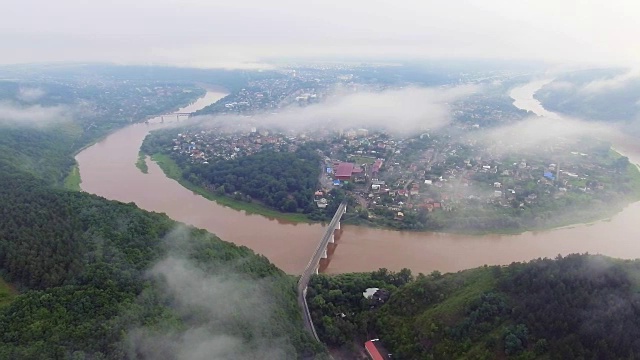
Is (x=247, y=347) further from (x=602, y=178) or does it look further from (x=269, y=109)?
(x=269, y=109)

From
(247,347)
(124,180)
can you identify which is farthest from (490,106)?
(247,347)

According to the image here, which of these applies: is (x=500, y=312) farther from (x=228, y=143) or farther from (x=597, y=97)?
(x=597, y=97)

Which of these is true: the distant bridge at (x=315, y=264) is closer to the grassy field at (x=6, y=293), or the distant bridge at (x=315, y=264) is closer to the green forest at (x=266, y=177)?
the green forest at (x=266, y=177)

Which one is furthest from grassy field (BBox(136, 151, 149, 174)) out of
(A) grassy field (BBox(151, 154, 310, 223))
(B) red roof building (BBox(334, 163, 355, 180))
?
(B) red roof building (BBox(334, 163, 355, 180))

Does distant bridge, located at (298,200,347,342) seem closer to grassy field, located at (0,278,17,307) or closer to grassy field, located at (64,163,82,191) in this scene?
grassy field, located at (0,278,17,307)

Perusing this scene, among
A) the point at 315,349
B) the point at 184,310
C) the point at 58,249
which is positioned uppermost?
the point at 58,249

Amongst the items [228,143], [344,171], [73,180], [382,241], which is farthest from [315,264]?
[228,143]
